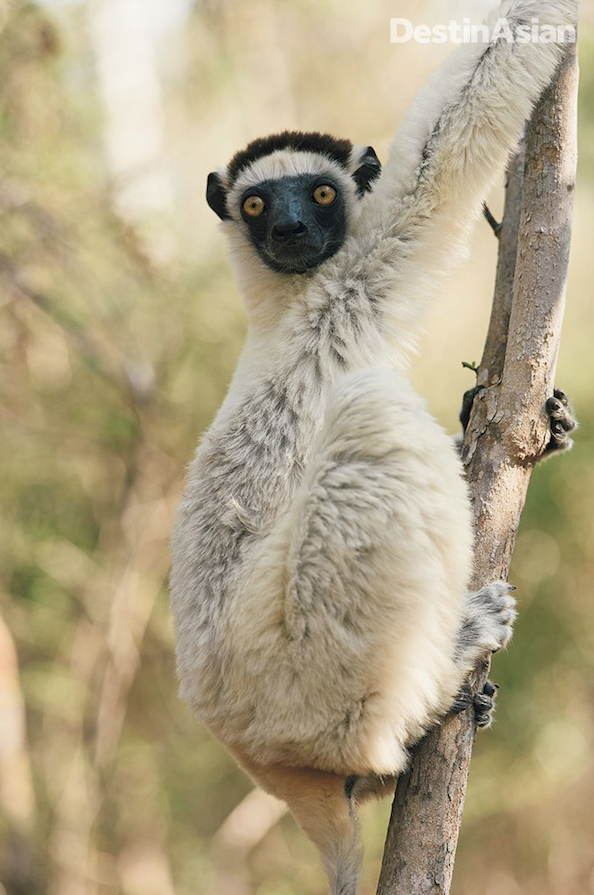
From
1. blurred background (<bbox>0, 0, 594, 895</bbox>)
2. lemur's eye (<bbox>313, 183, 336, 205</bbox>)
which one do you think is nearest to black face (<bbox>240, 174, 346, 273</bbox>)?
lemur's eye (<bbox>313, 183, 336, 205</bbox>)

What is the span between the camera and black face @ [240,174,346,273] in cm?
450

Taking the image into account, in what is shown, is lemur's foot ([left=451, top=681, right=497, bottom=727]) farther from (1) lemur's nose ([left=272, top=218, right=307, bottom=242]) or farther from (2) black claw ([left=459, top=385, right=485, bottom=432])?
(1) lemur's nose ([left=272, top=218, right=307, bottom=242])

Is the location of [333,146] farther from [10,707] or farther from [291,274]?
[10,707]

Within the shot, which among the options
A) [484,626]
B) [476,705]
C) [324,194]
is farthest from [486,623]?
[324,194]

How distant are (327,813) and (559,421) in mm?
1821

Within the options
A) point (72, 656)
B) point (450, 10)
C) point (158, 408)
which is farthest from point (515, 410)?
point (72, 656)

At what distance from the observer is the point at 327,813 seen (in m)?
3.75

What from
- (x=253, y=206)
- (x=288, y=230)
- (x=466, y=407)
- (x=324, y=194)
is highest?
(x=324, y=194)

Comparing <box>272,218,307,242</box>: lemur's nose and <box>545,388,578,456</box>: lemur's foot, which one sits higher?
<box>272,218,307,242</box>: lemur's nose

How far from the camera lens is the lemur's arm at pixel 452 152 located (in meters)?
4.11

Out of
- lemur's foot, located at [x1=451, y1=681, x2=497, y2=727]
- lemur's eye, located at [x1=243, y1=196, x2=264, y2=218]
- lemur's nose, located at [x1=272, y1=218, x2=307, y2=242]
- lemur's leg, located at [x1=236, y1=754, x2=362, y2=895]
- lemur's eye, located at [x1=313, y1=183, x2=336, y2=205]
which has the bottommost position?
lemur's leg, located at [x1=236, y1=754, x2=362, y2=895]

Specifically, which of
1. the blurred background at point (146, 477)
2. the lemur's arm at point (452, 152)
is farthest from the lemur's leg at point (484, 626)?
A: the blurred background at point (146, 477)

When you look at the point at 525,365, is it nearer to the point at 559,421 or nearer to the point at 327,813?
the point at 559,421

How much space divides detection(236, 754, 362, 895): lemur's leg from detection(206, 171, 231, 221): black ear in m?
2.90
